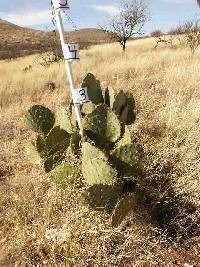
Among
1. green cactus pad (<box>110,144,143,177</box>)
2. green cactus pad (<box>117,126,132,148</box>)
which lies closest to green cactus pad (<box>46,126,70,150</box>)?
green cactus pad (<box>117,126,132,148</box>)

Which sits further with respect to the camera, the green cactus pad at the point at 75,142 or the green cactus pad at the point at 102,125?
the green cactus pad at the point at 75,142

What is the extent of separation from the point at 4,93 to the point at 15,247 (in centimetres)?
755

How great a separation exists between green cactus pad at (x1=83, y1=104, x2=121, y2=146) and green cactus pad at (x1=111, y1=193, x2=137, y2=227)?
68 cm

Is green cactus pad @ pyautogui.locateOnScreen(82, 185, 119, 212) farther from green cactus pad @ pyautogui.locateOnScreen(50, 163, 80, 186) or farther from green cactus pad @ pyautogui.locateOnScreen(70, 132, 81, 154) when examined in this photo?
green cactus pad @ pyautogui.locateOnScreen(70, 132, 81, 154)

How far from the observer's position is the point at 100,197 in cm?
322

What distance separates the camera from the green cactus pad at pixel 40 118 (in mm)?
4254

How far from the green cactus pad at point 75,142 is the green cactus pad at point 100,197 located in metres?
0.70

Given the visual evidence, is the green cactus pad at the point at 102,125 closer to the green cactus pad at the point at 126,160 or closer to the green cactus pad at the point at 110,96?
the green cactus pad at the point at 126,160

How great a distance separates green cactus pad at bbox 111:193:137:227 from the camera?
3162mm

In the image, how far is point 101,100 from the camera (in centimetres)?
438

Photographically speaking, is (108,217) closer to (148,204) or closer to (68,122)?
(148,204)

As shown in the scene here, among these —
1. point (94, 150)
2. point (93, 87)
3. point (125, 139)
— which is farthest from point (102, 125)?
point (93, 87)

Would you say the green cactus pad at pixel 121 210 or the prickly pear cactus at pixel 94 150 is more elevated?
the prickly pear cactus at pixel 94 150

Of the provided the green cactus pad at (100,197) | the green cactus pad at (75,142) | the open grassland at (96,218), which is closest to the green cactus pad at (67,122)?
the green cactus pad at (75,142)
